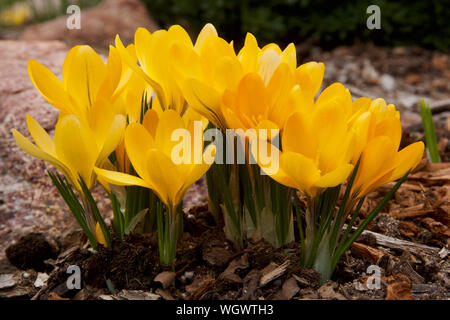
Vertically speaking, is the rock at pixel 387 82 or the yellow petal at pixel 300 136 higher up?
the rock at pixel 387 82

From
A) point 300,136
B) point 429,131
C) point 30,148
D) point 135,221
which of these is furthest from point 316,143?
point 429,131

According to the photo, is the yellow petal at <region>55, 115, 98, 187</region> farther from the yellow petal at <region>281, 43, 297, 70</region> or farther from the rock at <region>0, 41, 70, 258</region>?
the rock at <region>0, 41, 70, 258</region>

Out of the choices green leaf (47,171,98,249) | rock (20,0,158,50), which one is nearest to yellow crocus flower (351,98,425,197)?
green leaf (47,171,98,249)

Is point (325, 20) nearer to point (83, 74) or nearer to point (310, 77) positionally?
point (310, 77)

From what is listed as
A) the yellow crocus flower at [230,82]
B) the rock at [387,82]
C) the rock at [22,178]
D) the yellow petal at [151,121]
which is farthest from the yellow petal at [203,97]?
the rock at [387,82]

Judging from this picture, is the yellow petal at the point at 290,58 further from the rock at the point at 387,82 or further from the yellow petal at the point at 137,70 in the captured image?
the rock at the point at 387,82
